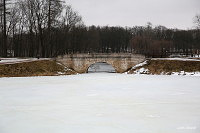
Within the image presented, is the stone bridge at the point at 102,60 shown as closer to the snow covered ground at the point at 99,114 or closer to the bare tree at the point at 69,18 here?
the bare tree at the point at 69,18

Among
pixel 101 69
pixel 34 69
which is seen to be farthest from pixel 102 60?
pixel 34 69

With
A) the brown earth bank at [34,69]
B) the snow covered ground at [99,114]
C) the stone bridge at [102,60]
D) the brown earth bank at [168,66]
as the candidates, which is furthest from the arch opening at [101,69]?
the snow covered ground at [99,114]

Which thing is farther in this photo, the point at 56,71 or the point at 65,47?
the point at 65,47

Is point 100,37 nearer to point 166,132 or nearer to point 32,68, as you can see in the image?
point 32,68

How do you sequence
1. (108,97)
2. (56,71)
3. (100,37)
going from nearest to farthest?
(108,97) → (56,71) → (100,37)

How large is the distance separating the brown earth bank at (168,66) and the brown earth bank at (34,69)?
10613 millimetres

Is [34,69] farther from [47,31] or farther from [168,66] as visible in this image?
[168,66]

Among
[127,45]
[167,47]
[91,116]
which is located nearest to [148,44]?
[167,47]

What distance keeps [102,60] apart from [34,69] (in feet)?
36.3

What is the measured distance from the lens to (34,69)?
3309 cm

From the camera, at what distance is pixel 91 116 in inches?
388

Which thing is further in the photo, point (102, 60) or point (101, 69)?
point (101, 69)

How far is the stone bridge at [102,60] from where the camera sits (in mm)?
38562

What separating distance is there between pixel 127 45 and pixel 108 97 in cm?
7292
